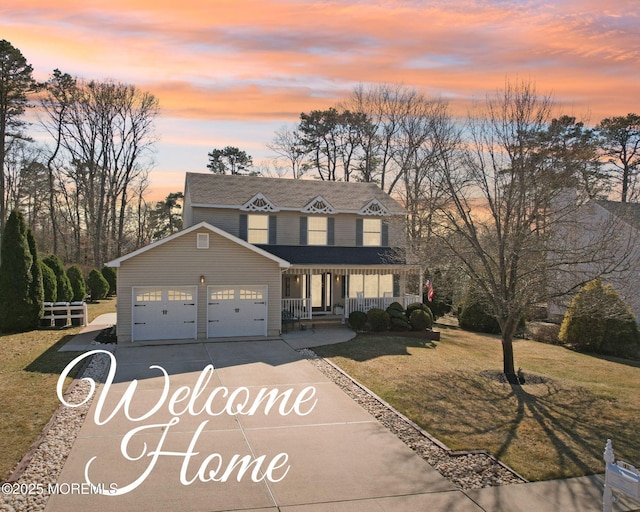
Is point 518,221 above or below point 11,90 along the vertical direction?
below

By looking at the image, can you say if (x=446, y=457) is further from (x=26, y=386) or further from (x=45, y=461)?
(x=26, y=386)

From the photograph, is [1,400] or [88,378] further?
[88,378]

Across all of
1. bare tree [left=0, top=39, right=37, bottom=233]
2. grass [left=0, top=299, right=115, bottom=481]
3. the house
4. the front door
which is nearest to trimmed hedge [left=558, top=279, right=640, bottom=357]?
the house

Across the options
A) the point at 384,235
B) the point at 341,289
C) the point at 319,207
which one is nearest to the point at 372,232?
the point at 384,235

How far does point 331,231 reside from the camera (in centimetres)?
2394

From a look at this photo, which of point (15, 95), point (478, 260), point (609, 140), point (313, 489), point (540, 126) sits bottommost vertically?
point (313, 489)

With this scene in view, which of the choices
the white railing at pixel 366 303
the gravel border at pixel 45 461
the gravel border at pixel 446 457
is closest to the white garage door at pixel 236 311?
Answer: the white railing at pixel 366 303

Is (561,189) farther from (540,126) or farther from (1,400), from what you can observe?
(1,400)

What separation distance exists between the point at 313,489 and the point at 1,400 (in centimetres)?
762

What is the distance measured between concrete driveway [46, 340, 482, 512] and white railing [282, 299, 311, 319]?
353 inches

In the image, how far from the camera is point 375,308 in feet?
70.5

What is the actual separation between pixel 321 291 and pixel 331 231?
2986 mm

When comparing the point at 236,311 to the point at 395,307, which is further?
the point at 395,307

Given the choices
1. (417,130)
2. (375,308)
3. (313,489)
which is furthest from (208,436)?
(417,130)
